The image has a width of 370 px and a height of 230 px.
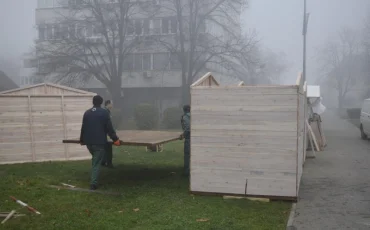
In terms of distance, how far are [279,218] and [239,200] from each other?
1113mm

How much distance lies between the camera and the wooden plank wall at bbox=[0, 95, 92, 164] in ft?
33.9

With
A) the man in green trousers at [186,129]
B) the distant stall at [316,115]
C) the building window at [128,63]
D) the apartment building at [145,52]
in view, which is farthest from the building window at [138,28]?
the man in green trousers at [186,129]

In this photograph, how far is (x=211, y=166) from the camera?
6918 mm

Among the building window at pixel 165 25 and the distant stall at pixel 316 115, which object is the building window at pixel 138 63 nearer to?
the building window at pixel 165 25

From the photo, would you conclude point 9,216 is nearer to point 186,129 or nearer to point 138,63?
point 186,129

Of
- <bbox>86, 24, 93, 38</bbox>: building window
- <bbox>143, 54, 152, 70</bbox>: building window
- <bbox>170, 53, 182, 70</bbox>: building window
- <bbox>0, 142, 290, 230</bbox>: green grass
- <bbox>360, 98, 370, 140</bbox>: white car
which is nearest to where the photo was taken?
<bbox>0, 142, 290, 230</bbox>: green grass

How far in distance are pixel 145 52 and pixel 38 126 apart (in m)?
23.8

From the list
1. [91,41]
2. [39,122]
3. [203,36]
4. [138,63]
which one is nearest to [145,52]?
[138,63]

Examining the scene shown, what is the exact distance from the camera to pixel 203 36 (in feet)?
90.1

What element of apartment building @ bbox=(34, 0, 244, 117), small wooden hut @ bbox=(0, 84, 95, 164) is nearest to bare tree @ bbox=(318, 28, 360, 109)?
apartment building @ bbox=(34, 0, 244, 117)

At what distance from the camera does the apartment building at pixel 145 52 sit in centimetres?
2838

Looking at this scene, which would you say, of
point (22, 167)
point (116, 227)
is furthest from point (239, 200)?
point (22, 167)

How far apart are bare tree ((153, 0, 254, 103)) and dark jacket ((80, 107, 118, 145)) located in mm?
19498

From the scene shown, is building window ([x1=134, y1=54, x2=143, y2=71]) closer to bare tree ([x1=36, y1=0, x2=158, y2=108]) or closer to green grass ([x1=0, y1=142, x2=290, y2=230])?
bare tree ([x1=36, y1=0, x2=158, y2=108])
